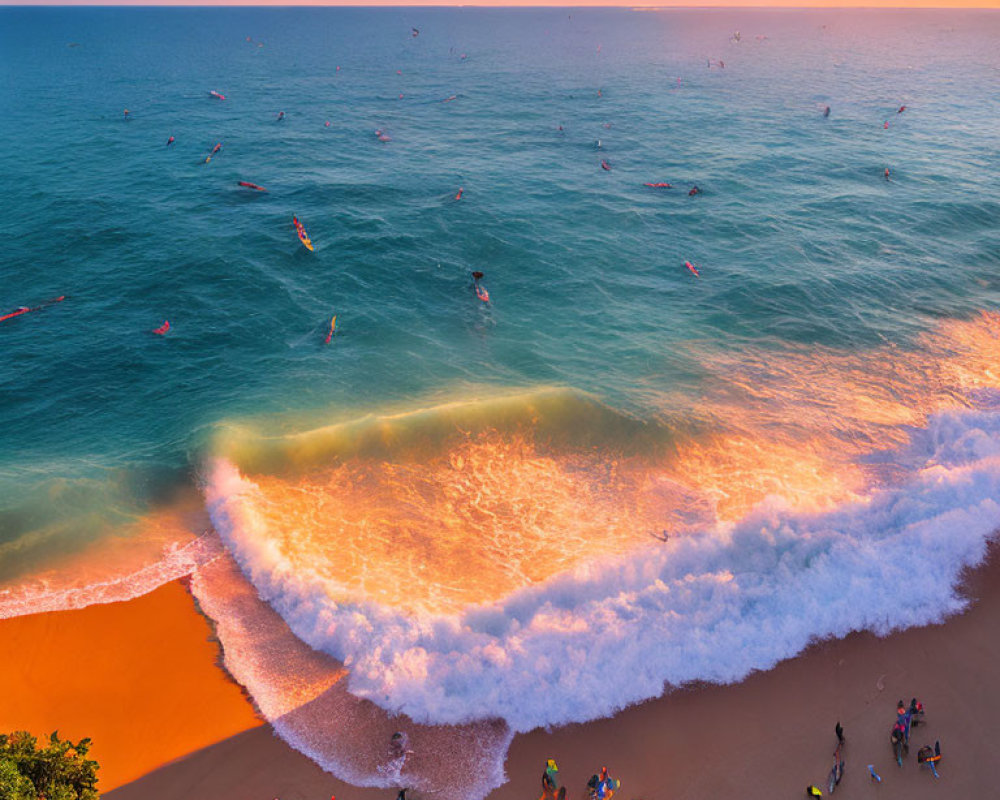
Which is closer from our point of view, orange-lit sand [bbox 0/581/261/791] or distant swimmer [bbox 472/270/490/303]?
orange-lit sand [bbox 0/581/261/791]

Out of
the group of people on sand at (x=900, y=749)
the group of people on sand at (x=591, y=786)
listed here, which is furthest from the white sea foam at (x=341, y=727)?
the group of people on sand at (x=900, y=749)

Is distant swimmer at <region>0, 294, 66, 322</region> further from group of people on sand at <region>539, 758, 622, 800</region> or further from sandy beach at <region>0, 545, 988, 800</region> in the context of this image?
group of people on sand at <region>539, 758, 622, 800</region>

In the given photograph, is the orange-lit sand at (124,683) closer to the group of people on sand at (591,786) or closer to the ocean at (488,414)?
the ocean at (488,414)

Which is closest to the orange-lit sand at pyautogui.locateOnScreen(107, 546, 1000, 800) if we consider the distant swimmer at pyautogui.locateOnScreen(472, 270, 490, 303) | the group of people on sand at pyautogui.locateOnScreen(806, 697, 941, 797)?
the group of people on sand at pyautogui.locateOnScreen(806, 697, 941, 797)

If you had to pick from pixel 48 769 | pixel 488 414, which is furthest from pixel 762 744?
pixel 48 769

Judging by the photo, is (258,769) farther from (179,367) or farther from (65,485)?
(179,367)

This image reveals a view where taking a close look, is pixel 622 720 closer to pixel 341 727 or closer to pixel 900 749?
pixel 900 749
